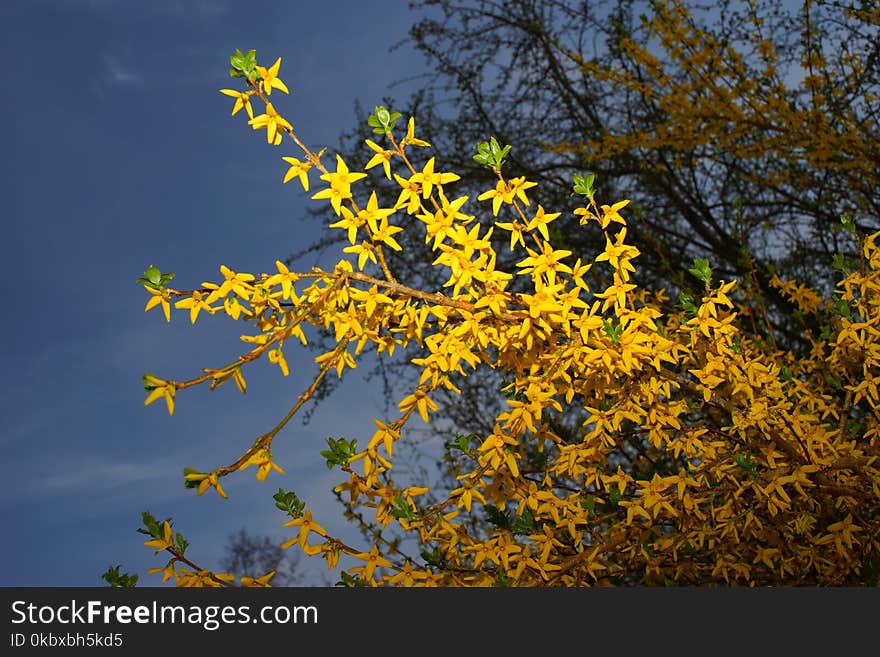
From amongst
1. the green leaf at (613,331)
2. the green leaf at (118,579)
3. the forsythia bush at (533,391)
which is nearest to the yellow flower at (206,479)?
the forsythia bush at (533,391)

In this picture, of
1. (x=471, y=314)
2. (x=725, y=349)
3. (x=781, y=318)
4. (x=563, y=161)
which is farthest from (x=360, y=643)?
(x=563, y=161)

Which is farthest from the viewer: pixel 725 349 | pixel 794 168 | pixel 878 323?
pixel 794 168

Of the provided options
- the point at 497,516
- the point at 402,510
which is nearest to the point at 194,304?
the point at 402,510

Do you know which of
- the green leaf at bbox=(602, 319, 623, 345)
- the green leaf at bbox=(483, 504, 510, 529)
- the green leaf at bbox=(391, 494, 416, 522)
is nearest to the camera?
the green leaf at bbox=(602, 319, 623, 345)

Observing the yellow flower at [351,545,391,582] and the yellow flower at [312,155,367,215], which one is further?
the yellow flower at [351,545,391,582]

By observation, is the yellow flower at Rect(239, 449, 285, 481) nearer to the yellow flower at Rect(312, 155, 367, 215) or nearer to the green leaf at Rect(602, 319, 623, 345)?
the yellow flower at Rect(312, 155, 367, 215)

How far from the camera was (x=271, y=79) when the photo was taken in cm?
191

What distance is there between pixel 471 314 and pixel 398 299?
0.87 feet

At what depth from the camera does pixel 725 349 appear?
221cm

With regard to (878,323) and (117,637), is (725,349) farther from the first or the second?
(117,637)

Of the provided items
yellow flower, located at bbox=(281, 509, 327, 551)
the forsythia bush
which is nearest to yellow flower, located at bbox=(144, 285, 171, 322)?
the forsythia bush

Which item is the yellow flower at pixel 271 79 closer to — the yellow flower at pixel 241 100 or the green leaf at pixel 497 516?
the yellow flower at pixel 241 100

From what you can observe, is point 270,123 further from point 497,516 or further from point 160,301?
point 497,516

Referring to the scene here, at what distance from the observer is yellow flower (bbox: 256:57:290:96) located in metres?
1.89
